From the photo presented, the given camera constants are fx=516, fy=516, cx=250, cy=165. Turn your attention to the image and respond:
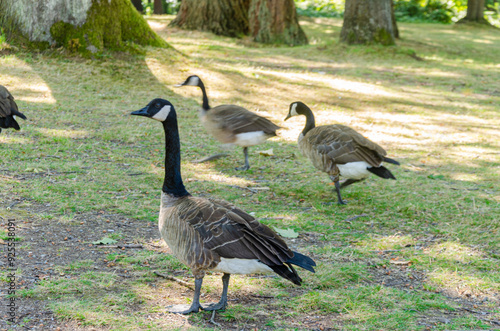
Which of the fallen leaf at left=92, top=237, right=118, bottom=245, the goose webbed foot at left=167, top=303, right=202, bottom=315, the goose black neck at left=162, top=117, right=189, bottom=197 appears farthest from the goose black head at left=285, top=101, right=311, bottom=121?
the goose webbed foot at left=167, top=303, right=202, bottom=315

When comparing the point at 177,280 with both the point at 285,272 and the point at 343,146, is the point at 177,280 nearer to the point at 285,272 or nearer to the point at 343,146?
the point at 285,272

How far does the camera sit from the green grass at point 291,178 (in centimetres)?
397

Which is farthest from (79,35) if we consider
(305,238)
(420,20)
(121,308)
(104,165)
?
(420,20)

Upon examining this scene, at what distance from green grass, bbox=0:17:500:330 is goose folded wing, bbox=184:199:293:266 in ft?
1.78

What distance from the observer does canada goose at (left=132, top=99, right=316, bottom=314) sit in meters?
3.52

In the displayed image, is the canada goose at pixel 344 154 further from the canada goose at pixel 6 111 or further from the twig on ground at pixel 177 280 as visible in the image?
the canada goose at pixel 6 111

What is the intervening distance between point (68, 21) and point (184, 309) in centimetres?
856

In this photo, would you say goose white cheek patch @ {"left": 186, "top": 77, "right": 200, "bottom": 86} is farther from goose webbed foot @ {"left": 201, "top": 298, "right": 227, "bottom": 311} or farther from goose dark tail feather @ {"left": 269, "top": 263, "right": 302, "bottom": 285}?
goose dark tail feather @ {"left": 269, "top": 263, "right": 302, "bottom": 285}

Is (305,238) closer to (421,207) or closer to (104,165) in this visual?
(421,207)

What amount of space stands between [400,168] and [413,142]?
58.9 inches

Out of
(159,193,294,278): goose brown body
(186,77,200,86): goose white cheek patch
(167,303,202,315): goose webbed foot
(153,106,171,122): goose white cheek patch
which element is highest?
(153,106,171,122): goose white cheek patch

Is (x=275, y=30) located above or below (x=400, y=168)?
above

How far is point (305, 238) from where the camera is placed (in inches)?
A: 208

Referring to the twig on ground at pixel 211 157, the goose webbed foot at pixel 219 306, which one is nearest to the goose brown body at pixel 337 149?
the twig on ground at pixel 211 157
